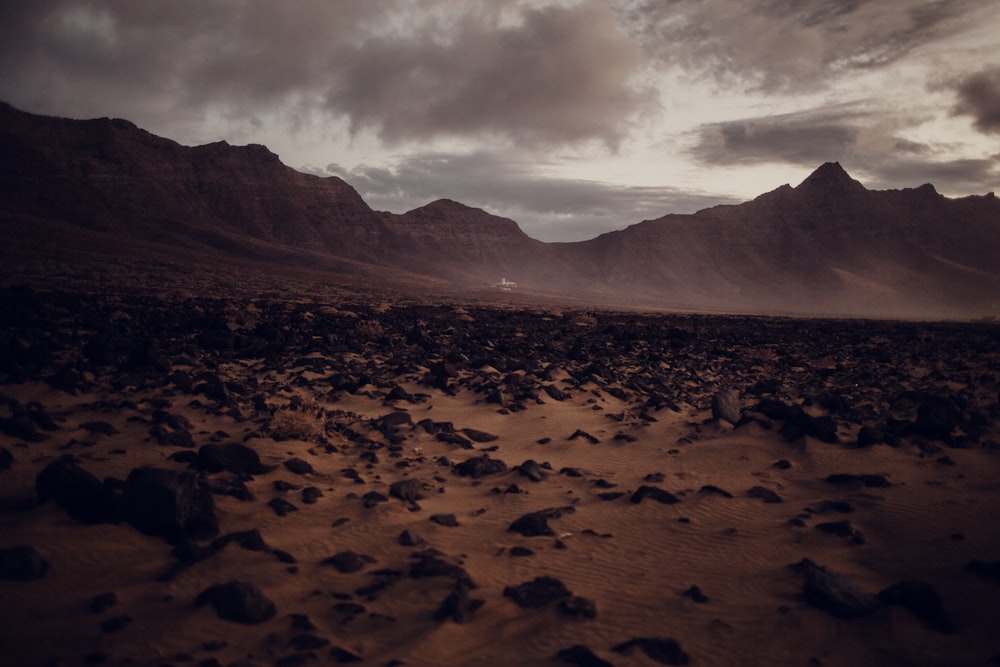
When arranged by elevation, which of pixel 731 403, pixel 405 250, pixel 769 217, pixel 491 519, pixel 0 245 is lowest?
pixel 491 519

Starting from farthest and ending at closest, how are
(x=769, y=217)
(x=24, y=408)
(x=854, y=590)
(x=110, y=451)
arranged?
(x=769, y=217) → (x=24, y=408) → (x=110, y=451) → (x=854, y=590)

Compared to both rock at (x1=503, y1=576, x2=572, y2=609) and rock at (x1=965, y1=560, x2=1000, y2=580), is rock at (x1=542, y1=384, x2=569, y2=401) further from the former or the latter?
rock at (x1=965, y1=560, x2=1000, y2=580)

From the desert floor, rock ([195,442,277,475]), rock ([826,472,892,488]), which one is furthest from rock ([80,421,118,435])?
rock ([826,472,892,488])

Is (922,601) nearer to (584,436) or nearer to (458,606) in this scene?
(458,606)

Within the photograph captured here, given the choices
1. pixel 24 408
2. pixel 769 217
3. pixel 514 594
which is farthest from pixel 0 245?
pixel 769 217

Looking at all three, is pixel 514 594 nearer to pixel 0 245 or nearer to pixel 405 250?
pixel 0 245

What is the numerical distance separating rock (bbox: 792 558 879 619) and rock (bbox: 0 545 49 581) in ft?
18.6

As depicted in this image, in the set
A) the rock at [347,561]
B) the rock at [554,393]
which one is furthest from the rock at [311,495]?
the rock at [554,393]

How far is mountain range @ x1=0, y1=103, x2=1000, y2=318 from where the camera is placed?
8850cm

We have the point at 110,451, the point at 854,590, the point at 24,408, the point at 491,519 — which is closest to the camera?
the point at 854,590

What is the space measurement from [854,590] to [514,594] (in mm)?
2457

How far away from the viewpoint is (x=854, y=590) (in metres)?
4.18

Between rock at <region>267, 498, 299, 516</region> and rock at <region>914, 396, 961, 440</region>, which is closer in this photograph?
rock at <region>267, 498, 299, 516</region>

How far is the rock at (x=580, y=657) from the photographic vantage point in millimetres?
3555
